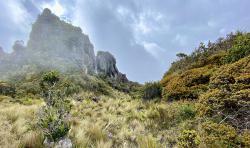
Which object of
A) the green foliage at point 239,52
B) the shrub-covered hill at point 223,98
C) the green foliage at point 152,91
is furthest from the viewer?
the green foliage at point 152,91

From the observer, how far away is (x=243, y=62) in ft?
37.0

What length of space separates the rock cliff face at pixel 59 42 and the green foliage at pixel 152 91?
83.6 m

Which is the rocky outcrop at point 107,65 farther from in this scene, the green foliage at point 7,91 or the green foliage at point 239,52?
the green foliage at point 239,52

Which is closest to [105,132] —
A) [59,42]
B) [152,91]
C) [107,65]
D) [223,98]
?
[223,98]

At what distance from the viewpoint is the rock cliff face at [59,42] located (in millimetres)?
107731

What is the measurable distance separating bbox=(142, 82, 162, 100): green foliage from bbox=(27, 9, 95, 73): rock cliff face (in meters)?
83.6

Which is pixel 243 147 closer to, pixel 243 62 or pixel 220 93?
pixel 220 93

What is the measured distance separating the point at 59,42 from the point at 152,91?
10413cm

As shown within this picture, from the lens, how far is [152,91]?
1781cm

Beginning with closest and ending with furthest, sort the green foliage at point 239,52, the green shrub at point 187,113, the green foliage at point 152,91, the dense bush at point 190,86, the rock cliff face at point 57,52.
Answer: the green shrub at point 187,113 → the dense bush at point 190,86 → the green foliage at point 239,52 → the green foliage at point 152,91 → the rock cliff face at point 57,52

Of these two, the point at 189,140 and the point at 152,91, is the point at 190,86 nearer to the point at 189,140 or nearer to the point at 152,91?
the point at 152,91

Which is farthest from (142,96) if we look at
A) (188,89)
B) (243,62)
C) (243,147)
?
(243,147)

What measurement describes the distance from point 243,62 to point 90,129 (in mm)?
7699

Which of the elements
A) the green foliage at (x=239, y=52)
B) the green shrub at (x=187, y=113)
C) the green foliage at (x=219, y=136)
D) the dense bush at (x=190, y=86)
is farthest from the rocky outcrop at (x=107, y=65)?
the green foliage at (x=219, y=136)
